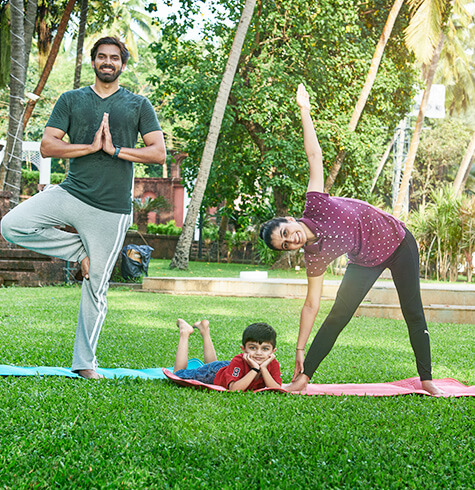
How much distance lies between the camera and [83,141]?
4402 millimetres

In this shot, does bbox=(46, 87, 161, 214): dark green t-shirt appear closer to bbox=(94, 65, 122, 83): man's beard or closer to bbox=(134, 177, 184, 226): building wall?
bbox=(94, 65, 122, 83): man's beard

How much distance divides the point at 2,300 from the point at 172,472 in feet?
24.8

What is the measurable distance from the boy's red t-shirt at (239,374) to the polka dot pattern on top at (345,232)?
0.77m

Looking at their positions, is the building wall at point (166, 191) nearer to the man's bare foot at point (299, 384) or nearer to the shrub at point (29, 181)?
the shrub at point (29, 181)

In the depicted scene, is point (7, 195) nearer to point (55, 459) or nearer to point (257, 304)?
point (257, 304)

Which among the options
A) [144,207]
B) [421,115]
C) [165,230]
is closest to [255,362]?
[421,115]

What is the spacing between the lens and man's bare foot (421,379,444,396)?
4.32m

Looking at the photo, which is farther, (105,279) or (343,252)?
(105,279)

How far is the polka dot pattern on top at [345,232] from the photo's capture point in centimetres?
398

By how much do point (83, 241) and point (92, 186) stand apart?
1.32ft

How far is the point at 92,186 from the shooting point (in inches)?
171

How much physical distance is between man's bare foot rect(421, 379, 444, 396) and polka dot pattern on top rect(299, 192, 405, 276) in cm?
96

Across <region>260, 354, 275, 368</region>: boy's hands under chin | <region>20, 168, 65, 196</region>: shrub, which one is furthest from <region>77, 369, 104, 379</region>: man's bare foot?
<region>20, 168, 65, 196</region>: shrub

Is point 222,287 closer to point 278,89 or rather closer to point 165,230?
point 278,89
